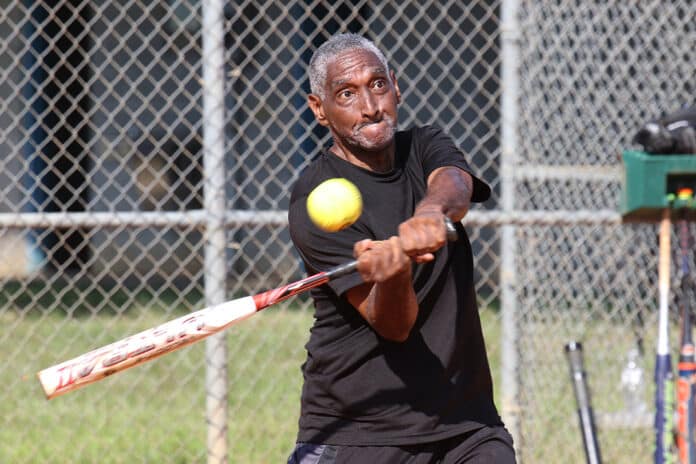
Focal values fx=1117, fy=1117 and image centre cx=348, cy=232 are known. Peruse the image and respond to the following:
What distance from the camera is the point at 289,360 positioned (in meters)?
8.13

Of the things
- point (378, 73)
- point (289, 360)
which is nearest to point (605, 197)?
point (289, 360)

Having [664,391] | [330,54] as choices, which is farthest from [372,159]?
[664,391]

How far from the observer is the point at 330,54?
369cm

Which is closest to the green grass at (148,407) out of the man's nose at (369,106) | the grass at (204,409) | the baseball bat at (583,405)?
the grass at (204,409)

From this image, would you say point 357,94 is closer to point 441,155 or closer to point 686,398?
point 441,155

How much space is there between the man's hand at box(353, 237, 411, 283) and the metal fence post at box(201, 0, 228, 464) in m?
2.01

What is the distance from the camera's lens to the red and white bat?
3.34m

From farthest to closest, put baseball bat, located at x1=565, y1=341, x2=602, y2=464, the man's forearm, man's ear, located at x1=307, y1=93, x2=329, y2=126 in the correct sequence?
baseball bat, located at x1=565, y1=341, x2=602, y2=464
man's ear, located at x1=307, y1=93, x2=329, y2=126
the man's forearm

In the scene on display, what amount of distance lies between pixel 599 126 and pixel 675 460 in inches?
77.4

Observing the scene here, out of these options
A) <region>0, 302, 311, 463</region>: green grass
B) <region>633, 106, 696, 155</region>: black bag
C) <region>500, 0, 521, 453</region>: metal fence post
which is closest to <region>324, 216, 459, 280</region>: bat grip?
<region>633, 106, 696, 155</region>: black bag

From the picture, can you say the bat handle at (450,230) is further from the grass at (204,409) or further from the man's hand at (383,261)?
the grass at (204,409)

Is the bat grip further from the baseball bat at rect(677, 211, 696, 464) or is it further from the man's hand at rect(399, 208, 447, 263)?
the baseball bat at rect(677, 211, 696, 464)

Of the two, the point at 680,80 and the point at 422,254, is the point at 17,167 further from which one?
the point at 422,254

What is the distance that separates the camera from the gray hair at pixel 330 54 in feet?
12.0
